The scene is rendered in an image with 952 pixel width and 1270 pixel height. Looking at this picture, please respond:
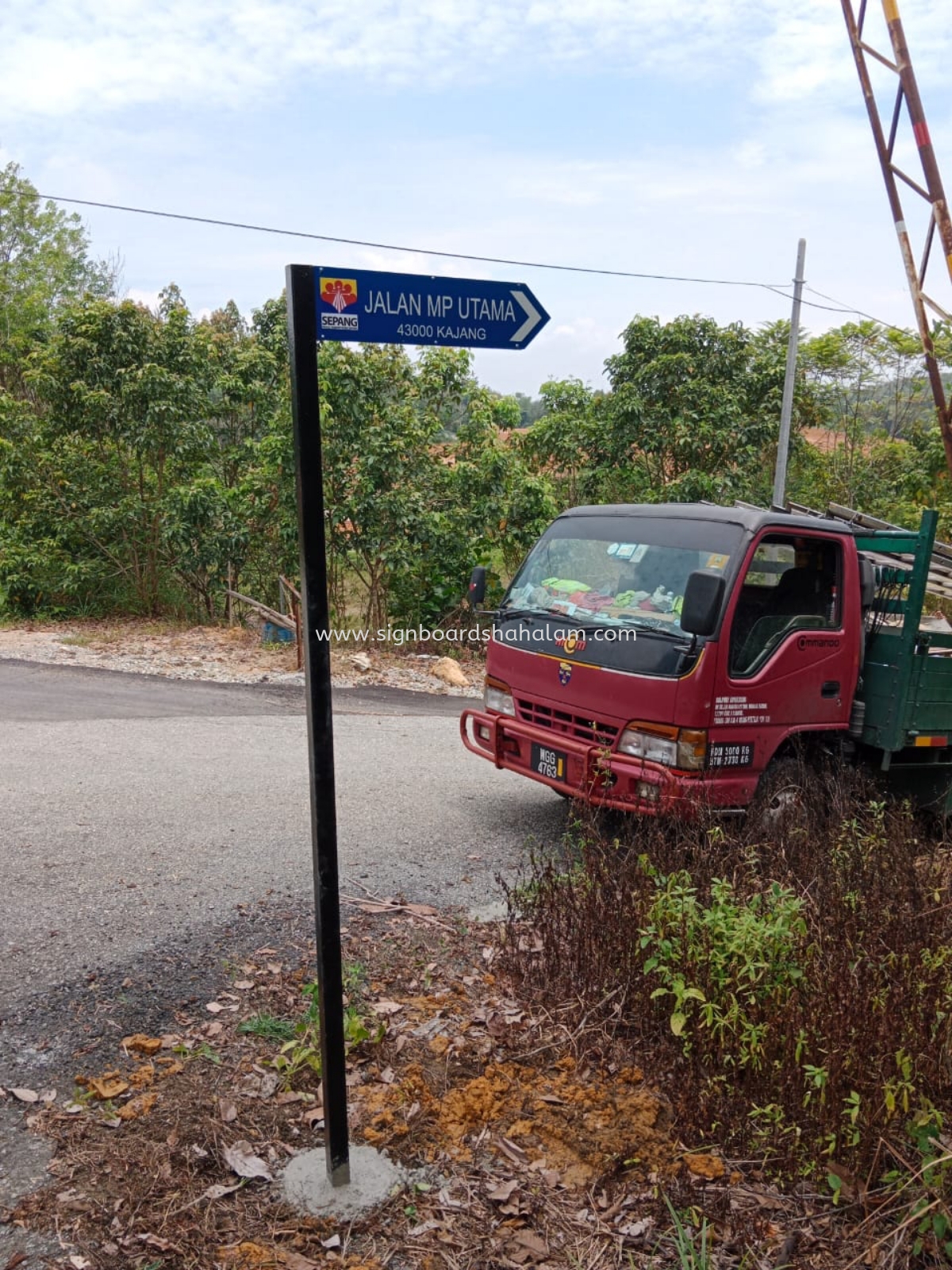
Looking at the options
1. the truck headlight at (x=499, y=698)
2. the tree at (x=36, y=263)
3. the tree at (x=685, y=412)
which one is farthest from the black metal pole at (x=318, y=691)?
the tree at (x=36, y=263)

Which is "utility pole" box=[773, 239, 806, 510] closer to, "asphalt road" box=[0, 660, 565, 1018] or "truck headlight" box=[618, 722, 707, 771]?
"asphalt road" box=[0, 660, 565, 1018]

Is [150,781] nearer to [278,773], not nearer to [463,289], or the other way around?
[278,773]

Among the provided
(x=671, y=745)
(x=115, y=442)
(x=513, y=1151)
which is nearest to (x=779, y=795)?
(x=671, y=745)

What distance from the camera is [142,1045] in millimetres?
3438

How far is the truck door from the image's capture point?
5.14 m

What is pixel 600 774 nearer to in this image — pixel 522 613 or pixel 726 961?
pixel 522 613

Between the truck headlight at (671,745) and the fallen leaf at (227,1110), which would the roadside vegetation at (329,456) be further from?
the fallen leaf at (227,1110)

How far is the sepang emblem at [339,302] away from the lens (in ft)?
8.44

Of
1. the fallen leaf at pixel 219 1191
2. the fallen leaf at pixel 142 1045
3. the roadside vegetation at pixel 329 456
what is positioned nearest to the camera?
the fallen leaf at pixel 219 1191

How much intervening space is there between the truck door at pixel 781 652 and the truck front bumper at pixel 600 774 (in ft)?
0.89

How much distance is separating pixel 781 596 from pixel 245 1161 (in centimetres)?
406

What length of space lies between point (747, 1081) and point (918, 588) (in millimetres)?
3480

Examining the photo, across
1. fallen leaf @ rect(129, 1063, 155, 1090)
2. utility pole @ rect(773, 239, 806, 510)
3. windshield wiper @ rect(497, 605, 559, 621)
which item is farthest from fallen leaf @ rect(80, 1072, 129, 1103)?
utility pole @ rect(773, 239, 806, 510)

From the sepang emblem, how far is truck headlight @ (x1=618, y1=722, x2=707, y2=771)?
3.06 metres
